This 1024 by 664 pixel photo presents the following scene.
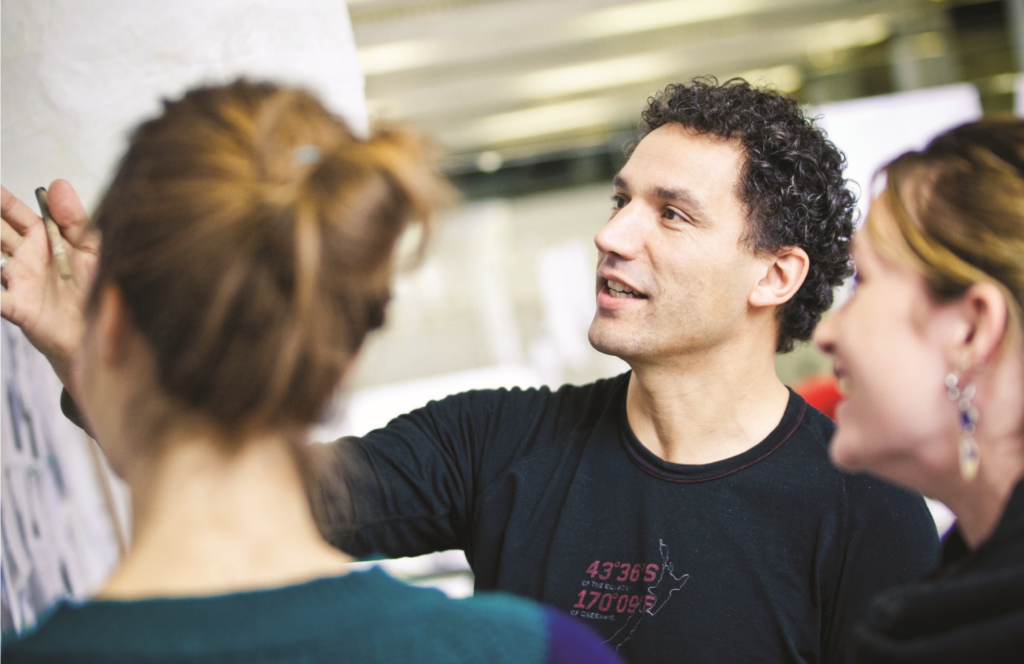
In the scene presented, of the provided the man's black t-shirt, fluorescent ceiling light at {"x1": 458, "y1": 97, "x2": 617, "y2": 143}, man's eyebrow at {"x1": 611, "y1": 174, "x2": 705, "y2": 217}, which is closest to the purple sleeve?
the man's black t-shirt

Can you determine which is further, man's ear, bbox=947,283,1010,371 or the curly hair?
the curly hair

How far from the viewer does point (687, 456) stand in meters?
1.34

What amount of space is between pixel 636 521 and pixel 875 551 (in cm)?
34

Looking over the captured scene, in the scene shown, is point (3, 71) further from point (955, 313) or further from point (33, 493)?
point (955, 313)

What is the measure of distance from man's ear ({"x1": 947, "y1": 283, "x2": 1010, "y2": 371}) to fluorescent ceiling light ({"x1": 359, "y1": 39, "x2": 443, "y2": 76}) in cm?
439

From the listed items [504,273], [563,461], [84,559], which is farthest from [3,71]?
[504,273]

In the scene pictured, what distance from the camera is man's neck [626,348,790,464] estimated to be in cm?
135

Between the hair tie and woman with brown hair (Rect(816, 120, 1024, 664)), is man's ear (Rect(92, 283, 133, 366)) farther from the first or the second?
woman with brown hair (Rect(816, 120, 1024, 664))

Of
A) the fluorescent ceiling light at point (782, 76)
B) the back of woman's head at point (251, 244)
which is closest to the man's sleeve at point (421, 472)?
the back of woman's head at point (251, 244)

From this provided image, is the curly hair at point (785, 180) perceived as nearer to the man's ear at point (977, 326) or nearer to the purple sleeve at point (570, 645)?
the man's ear at point (977, 326)

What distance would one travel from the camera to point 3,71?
4.17ft

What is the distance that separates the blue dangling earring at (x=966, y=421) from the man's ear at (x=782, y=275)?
27.4 inches

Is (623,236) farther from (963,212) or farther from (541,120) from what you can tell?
(541,120)

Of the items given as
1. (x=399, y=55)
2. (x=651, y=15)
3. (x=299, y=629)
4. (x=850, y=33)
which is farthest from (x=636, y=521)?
(x=850, y=33)
